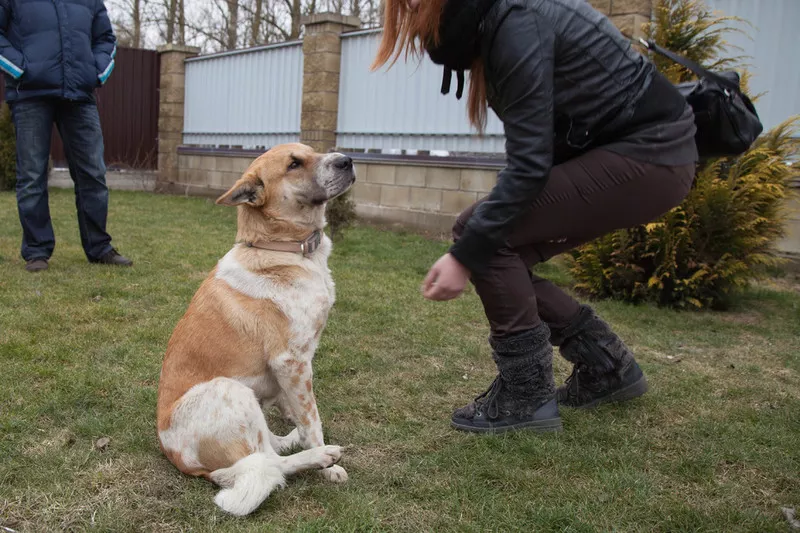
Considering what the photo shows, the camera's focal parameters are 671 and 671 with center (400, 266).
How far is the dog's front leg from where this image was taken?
2.47m

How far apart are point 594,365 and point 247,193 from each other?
1.75m

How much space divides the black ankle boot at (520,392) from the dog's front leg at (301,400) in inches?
27.4

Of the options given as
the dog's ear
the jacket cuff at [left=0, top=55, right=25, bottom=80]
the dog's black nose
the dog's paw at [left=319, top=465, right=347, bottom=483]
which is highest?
the jacket cuff at [left=0, top=55, right=25, bottom=80]

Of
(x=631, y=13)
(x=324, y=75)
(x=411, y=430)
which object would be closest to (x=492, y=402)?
(x=411, y=430)

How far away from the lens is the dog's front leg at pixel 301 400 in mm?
2475

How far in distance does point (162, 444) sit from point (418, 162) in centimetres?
741

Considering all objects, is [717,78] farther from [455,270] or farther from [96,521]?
[96,521]

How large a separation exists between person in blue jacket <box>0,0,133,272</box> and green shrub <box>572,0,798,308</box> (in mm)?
4364

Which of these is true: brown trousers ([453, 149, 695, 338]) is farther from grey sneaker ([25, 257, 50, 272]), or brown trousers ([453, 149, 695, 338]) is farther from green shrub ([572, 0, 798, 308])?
grey sneaker ([25, 257, 50, 272])

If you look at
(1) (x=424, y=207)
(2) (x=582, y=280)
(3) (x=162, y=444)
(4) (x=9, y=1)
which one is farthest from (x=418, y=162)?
(3) (x=162, y=444)

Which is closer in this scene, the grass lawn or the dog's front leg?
the grass lawn

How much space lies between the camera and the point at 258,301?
253 cm

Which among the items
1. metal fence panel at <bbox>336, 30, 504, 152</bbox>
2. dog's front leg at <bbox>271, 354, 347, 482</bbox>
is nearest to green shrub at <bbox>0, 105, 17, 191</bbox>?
metal fence panel at <bbox>336, 30, 504, 152</bbox>

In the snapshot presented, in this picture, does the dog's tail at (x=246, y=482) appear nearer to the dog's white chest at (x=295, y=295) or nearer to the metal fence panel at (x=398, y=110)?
the dog's white chest at (x=295, y=295)
